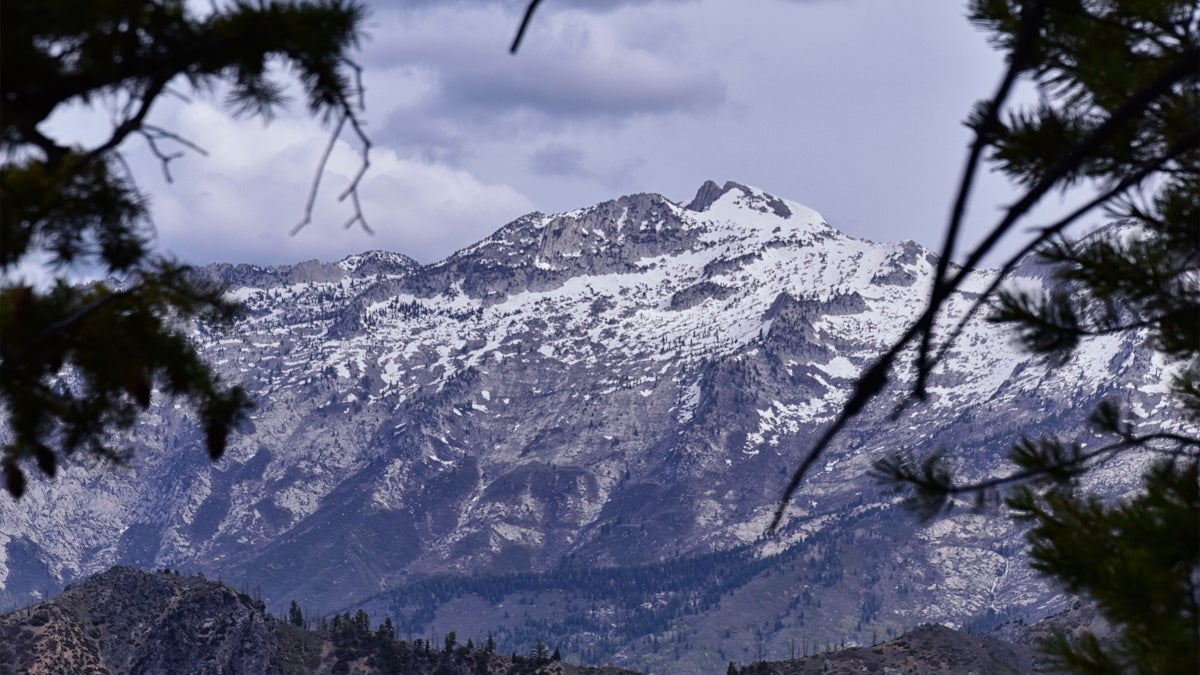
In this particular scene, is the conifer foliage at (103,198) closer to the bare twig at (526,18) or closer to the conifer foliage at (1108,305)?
the bare twig at (526,18)

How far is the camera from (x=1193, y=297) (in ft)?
43.0

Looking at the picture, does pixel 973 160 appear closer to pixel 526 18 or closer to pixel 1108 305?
pixel 526 18

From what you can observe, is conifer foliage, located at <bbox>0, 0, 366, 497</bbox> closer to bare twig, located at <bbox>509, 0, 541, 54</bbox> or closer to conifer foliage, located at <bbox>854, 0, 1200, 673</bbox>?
bare twig, located at <bbox>509, 0, 541, 54</bbox>

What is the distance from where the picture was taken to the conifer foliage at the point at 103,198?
10094 mm

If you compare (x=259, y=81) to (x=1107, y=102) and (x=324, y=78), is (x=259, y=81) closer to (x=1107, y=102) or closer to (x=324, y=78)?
(x=324, y=78)

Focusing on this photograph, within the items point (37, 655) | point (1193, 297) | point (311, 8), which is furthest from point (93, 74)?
point (37, 655)

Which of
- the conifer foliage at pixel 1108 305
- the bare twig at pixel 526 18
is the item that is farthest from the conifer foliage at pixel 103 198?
the conifer foliage at pixel 1108 305

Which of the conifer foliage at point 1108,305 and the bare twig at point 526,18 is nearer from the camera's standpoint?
the bare twig at point 526,18

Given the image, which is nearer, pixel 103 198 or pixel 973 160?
pixel 973 160

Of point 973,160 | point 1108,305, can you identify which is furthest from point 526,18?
point 1108,305

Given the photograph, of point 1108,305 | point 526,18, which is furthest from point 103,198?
point 1108,305

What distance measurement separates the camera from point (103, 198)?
10.9 m

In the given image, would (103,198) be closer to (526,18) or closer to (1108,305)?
(526,18)

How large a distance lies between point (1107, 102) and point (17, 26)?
918 centimetres
